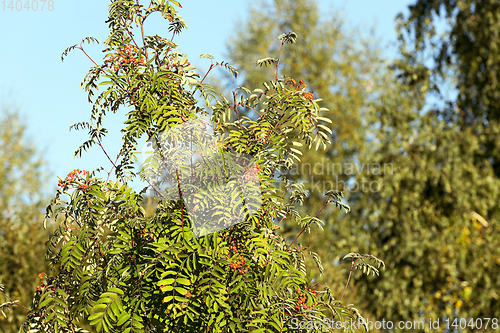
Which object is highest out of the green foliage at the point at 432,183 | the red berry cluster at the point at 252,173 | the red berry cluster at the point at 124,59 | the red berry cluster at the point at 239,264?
the green foliage at the point at 432,183

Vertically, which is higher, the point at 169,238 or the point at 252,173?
the point at 252,173

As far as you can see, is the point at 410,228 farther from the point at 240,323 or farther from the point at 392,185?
the point at 240,323

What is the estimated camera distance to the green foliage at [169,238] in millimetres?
1750

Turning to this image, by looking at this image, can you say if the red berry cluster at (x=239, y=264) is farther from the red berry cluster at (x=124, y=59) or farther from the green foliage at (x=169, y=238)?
the red berry cluster at (x=124, y=59)

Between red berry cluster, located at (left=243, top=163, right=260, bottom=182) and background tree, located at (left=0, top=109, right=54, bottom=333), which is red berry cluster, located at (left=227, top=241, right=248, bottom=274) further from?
background tree, located at (left=0, top=109, right=54, bottom=333)

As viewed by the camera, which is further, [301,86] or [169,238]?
[301,86]

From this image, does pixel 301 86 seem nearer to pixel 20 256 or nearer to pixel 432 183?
pixel 20 256

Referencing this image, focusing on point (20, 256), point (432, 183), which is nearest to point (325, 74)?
point (432, 183)

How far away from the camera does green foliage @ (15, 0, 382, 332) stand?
68.9 inches

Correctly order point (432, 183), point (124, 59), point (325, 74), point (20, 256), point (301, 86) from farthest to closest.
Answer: point (325, 74) < point (432, 183) < point (20, 256) < point (301, 86) < point (124, 59)

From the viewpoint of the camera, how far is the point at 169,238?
1.90 meters

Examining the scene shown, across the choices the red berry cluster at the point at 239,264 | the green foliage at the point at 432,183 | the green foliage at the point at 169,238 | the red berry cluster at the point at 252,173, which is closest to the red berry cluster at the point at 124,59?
the green foliage at the point at 169,238

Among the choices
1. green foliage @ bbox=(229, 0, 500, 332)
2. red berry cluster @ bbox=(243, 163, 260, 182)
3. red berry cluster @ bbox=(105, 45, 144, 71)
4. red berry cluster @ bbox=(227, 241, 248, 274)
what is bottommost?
red berry cluster @ bbox=(227, 241, 248, 274)

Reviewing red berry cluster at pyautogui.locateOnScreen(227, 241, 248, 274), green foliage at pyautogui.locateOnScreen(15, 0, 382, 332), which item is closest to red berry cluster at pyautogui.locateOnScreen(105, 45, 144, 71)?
green foliage at pyautogui.locateOnScreen(15, 0, 382, 332)
